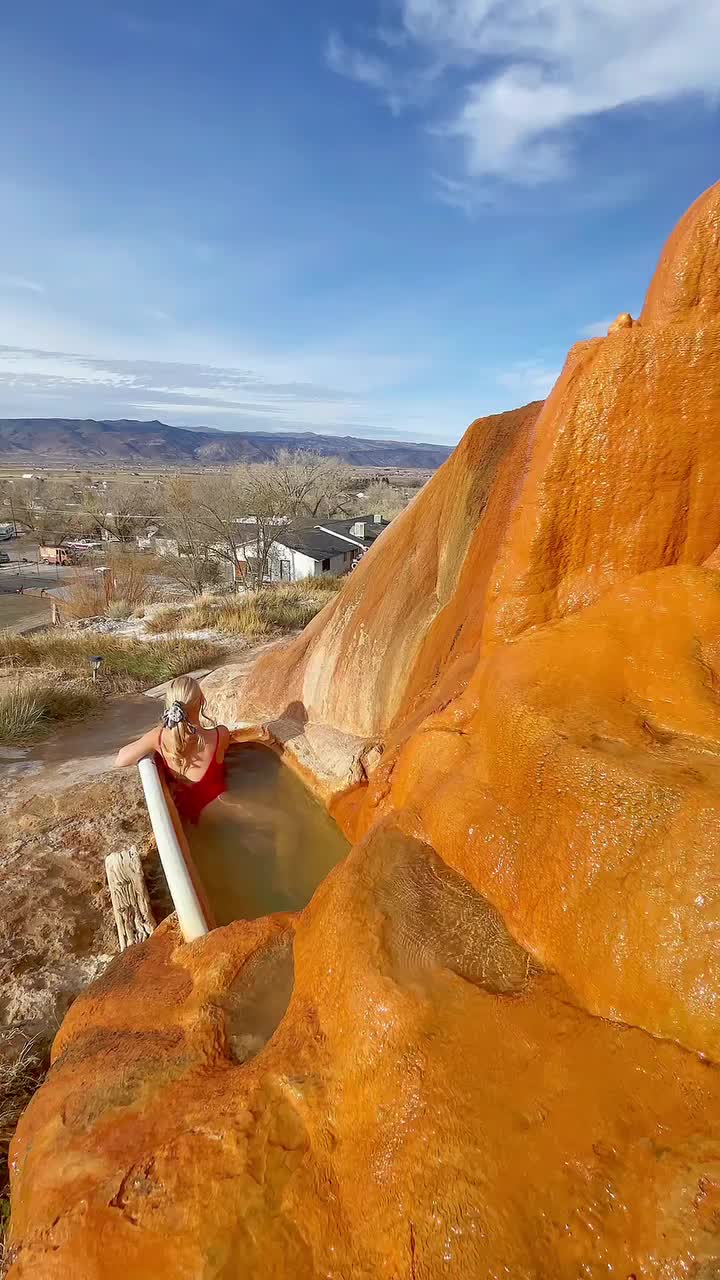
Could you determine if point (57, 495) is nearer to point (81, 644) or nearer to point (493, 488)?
point (81, 644)

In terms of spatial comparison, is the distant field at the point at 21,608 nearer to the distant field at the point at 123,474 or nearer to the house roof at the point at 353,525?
the house roof at the point at 353,525

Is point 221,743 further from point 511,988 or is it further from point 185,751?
point 511,988

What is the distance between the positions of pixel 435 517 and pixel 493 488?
66 centimetres

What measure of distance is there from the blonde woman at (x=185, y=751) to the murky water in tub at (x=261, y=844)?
12 cm

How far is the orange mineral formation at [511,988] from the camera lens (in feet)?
4.07

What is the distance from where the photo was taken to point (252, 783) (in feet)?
12.8

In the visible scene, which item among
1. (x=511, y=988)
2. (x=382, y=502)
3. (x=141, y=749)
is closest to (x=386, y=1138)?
(x=511, y=988)

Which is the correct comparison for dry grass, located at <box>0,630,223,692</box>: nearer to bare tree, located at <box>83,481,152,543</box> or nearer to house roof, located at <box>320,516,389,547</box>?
house roof, located at <box>320,516,389,547</box>

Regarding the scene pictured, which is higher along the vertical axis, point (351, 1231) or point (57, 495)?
point (351, 1231)

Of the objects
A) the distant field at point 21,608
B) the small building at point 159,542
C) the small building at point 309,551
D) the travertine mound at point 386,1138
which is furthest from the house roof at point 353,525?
the travertine mound at point 386,1138

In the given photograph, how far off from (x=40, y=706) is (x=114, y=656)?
7.59ft

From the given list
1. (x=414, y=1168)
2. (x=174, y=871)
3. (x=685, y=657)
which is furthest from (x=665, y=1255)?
(x=174, y=871)

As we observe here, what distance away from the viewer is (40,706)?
7.05 m

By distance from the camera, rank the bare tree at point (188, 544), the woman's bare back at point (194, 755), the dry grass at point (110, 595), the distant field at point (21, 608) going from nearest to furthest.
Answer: the woman's bare back at point (194, 755) < the dry grass at point (110, 595) < the distant field at point (21, 608) < the bare tree at point (188, 544)
